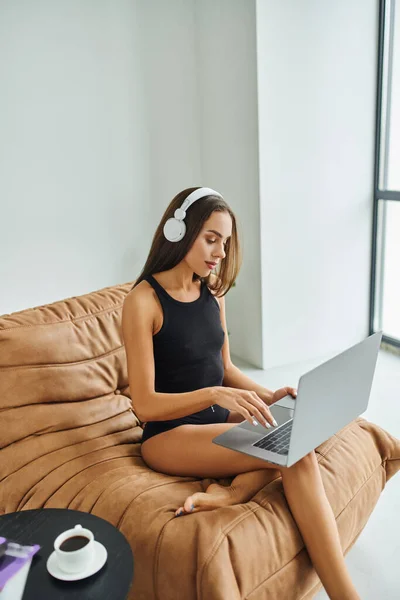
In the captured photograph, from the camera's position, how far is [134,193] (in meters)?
3.60

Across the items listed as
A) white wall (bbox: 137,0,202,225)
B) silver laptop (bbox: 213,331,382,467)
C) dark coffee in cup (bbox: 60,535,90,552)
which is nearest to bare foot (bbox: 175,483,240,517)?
silver laptop (bbox: 213,331,382,467)

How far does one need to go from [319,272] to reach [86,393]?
2.07 metres

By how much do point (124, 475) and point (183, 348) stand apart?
38 centimetres

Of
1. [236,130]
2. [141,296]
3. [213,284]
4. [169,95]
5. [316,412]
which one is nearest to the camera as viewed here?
[316,412]

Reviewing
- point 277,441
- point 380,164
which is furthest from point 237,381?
point 380,164

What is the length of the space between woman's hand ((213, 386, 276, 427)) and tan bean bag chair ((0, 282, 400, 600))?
0.20 meters

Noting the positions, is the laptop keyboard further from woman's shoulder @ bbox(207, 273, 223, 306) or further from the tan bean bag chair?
woman's shoulder @ bbox(207, 273, 223, 306)

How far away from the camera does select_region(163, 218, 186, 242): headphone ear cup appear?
68.9 inches

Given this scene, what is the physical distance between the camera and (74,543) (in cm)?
117

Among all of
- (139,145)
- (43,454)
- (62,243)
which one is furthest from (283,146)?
(43,454)

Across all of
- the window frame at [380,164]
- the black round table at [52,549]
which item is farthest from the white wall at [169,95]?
the black round table at [52,549]

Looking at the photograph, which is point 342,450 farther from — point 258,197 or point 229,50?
point 229,50

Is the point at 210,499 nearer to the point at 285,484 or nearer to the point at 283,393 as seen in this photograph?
the point at 285,484

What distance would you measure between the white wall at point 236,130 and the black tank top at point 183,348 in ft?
5.38
